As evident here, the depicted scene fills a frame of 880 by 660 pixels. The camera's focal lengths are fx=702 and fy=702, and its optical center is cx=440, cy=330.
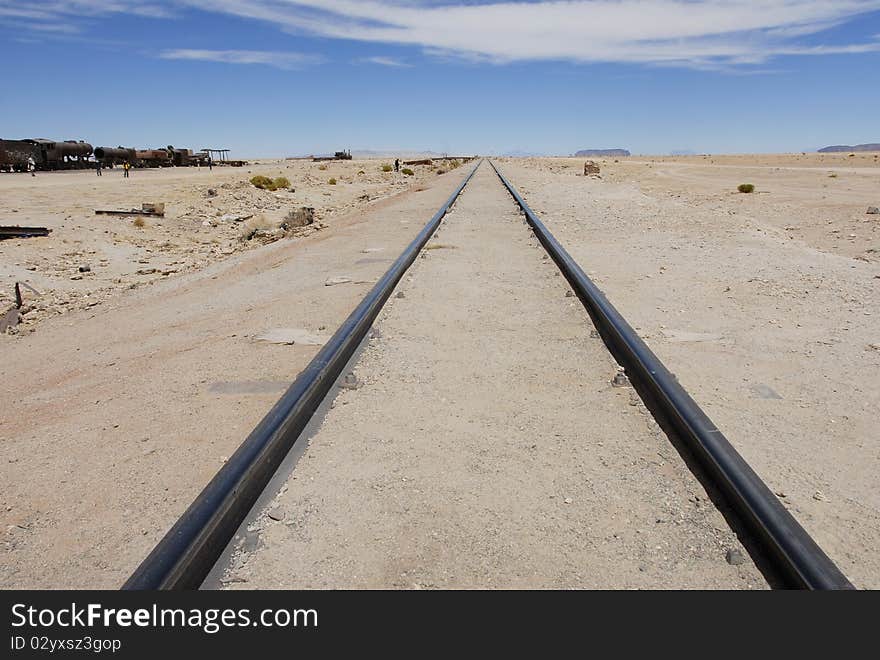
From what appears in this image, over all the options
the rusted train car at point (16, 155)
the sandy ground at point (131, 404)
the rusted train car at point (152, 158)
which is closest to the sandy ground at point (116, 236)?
the sandy ground at point (131, 404)

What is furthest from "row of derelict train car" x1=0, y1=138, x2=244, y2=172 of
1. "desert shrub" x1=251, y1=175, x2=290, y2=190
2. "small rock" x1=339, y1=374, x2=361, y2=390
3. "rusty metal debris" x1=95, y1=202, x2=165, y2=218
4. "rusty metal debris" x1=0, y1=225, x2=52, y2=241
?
"small rock" x1=339, y1=374, x2=361, y2=390

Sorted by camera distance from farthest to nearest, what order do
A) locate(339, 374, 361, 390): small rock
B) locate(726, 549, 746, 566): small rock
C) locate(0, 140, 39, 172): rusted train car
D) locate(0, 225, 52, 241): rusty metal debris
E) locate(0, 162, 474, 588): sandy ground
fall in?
locate(0, 140, 39, 172): rusted train car < locate(0, 225, 52, 241): rusty metal debris < locate(339, 374, 361, 390): small rock < locate(0, 162, 474, 588): sandy ground < locate(726, 549, 746, 566): small rock

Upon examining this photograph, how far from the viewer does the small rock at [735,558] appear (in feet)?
8.20

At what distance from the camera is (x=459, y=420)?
3.81m

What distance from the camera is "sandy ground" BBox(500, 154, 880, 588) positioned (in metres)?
3.13

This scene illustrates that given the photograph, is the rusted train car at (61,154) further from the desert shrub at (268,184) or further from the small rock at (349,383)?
the small rock at (349,383)

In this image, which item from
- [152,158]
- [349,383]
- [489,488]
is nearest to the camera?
[489,488]

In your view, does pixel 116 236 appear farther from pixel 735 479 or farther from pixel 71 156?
pixel 71 156

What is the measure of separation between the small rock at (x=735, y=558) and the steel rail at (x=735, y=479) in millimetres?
92

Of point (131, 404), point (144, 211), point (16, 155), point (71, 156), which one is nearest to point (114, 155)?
point (71, 156)

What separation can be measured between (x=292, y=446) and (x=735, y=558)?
79.8 inches

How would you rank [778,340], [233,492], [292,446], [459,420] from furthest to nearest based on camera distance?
[778,340] → [459,420] → [292,446] → [233,492]

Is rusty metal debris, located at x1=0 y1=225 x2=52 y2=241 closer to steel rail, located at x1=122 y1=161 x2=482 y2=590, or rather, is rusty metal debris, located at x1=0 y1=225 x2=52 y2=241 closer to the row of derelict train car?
steel rail, located at x1=122 y1=161 x2=482 y2=590
